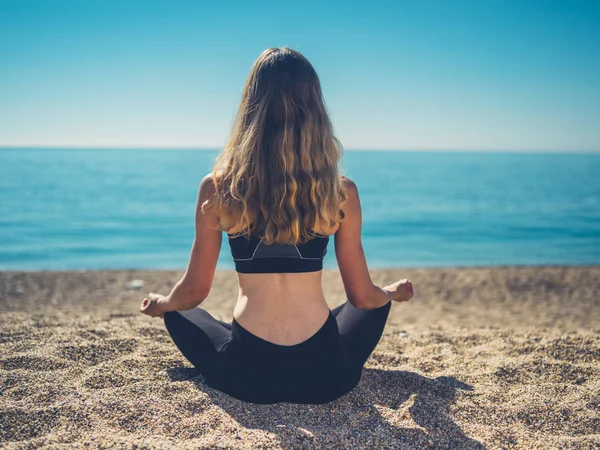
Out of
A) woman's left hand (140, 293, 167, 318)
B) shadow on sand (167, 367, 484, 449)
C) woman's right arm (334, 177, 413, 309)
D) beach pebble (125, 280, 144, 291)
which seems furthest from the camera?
beach pebble (125, 280, 144, 291)

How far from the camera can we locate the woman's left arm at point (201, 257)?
267 cm

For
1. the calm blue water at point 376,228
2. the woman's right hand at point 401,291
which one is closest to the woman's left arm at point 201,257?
the woman's right hand at point 401,291

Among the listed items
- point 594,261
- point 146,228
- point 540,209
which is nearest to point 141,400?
point 594,261

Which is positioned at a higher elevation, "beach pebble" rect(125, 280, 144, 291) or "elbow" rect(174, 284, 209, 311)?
"elbow" rect(174, 284, 209, 311)

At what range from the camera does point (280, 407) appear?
2.74 m

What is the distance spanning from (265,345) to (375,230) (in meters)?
16.1

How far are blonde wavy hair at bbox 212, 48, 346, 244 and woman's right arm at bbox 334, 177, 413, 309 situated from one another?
0.15m

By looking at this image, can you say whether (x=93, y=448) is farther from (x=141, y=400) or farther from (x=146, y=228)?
(x=146, y=228)

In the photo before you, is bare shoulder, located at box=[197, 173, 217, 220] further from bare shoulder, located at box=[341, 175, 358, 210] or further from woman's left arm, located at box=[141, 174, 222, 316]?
bare shoulder, located at box=[341, 175, 358, 210]

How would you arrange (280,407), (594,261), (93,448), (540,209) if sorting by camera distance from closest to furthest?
(93,448), (280,407), (594,261), (540,209)

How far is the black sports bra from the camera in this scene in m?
2.61

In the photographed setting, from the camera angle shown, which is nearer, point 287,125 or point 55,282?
point 287,125

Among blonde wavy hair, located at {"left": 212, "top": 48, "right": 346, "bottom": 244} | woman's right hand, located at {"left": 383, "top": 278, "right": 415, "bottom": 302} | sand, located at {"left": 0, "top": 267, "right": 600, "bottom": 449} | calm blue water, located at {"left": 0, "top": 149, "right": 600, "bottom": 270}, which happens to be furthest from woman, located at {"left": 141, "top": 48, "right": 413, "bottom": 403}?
calm blue water, located at {"left": 0, "top": 149, "right": 600, "bottom": 270}

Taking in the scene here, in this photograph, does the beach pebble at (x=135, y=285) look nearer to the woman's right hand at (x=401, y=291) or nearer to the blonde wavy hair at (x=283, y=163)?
the woman's right hand at (x=401, y=291)
